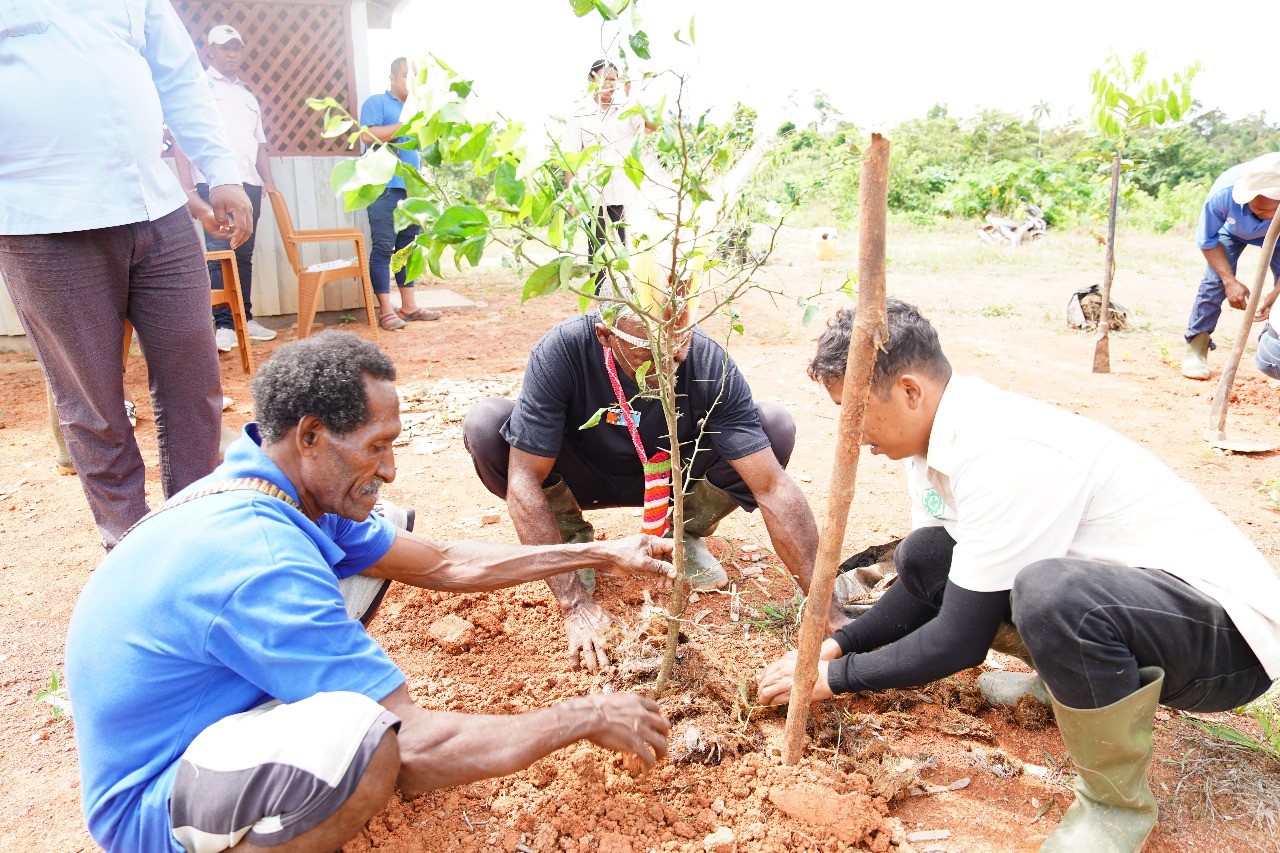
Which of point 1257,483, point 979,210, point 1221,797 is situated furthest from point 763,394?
point 979,210

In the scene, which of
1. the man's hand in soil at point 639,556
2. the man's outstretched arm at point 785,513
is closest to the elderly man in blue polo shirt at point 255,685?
the man's hand in soil at point 639,556

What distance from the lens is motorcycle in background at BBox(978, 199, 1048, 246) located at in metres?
15.5

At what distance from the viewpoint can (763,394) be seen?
19.0ft

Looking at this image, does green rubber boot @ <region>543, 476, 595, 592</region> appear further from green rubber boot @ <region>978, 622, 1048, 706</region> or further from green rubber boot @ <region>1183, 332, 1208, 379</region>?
green rubber boot @ <region>1183, 332, 1208, 379</region>

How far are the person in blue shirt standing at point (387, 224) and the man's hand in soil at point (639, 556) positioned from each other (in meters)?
5.07

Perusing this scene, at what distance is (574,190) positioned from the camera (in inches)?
64.2

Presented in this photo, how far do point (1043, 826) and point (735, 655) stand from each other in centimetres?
96

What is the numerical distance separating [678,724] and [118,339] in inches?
89.0

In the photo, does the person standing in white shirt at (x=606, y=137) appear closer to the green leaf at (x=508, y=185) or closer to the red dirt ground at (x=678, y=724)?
the green leaf at (x=508, y=185)

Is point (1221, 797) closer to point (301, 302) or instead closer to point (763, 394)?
point (763, 394)

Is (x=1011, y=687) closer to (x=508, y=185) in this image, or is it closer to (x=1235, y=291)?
(x=508, y=185)

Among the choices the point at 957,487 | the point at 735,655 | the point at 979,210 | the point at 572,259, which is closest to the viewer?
the point at 572,259

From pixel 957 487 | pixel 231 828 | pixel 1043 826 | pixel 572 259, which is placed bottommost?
pixel 1043 826

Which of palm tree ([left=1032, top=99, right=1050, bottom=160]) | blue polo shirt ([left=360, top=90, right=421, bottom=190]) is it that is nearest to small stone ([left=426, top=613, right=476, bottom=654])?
blue polo shirt ([left=360, top=90, right=421, bottom=190])
